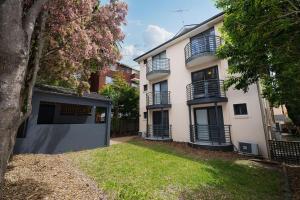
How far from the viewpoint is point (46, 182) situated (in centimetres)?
488

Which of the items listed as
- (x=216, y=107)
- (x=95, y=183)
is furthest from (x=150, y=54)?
(x=95, y=183)

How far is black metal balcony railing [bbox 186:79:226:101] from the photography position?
462 inches

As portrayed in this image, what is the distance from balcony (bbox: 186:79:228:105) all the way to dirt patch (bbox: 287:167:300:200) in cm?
524

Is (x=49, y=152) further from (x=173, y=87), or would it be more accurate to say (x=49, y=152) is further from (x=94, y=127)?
(x=173, y=87)

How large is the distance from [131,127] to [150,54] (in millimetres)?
9643

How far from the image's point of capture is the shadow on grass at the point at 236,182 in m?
4.87

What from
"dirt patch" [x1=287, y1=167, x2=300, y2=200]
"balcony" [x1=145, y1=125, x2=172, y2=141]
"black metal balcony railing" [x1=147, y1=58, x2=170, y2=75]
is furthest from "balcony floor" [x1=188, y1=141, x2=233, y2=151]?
"black metal balcony railing" [x1=147, y1=58, x2=170, y2=75]

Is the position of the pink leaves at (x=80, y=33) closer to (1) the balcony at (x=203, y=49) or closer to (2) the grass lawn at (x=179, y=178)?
(2) the grass lawn at (x=179, y=178)

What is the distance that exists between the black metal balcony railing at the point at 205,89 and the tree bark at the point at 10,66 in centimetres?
1130

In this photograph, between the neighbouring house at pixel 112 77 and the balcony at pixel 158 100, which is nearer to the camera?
the balcony at pixel 158 100

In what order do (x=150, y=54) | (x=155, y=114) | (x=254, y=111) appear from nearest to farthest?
(x=254, y=111) < (x=155, y=114) < (x=150, y=54)

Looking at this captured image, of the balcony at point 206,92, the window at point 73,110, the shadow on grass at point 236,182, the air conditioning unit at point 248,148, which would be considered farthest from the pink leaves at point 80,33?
the air conditioning unit at point 248,148

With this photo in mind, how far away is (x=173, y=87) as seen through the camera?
15234 millimetres

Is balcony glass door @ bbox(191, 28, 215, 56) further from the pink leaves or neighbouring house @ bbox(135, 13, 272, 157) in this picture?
the pink leaves
